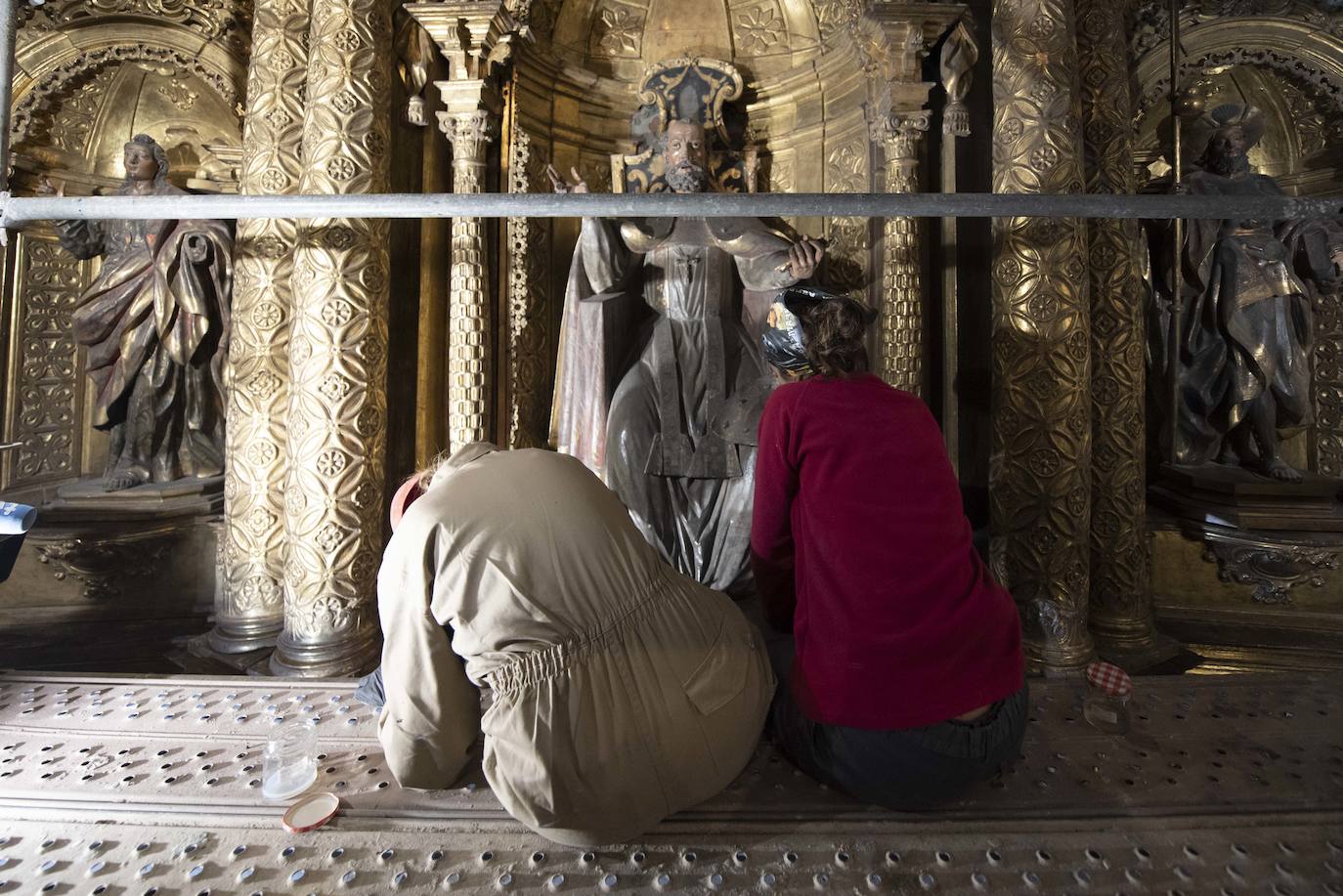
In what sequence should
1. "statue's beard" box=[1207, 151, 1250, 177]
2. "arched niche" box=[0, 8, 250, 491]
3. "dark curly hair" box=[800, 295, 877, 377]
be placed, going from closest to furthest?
1. "dark curly hair" box=[800, 295, 877, 377]
2. "statue's beard" box=[1207, 151, 1250, 177]
3. "arched niche" box=[0, 8, 250, 491]

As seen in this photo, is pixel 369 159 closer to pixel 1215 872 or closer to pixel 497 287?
pixel 497 287

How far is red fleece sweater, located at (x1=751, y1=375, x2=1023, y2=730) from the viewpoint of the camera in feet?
4.64

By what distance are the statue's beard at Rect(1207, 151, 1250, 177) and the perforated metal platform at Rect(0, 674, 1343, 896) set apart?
3.49m

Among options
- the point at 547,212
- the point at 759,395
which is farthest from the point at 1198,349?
the point at 547,212

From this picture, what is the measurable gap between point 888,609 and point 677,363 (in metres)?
2.15

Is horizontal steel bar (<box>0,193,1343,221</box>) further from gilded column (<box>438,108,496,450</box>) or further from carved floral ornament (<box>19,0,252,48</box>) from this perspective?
carved floral ornament (<box>19,0,252,48</box>)

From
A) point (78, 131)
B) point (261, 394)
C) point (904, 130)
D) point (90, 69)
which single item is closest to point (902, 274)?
point (904, 130)

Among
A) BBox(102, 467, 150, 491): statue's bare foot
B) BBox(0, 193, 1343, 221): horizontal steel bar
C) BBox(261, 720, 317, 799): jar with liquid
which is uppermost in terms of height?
BBox(0, 193, 1343, 221): horizontal steel bar

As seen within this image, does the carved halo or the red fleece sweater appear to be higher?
the carved halo

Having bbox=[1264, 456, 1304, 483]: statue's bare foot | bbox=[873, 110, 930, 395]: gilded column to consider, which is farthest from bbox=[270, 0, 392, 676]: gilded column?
bbox=[1264, 456, 1304, 483]: statue's bare foot

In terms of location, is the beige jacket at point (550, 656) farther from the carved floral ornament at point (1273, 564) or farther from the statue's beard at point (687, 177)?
the carved floral ornament at point (1273, 564)

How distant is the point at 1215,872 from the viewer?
4.70 feet

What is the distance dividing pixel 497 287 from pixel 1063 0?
3.13 m

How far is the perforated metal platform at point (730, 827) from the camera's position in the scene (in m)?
1.41
